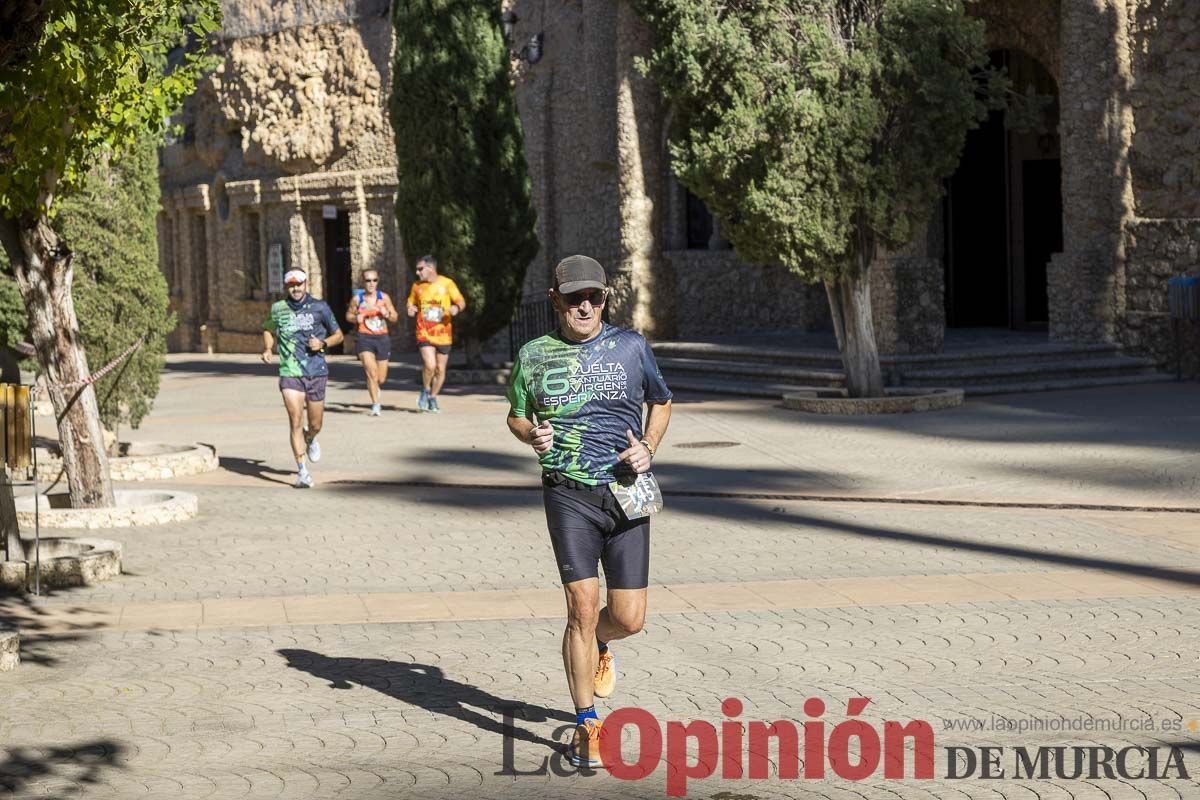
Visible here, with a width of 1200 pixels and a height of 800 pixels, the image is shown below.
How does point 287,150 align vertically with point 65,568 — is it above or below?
above

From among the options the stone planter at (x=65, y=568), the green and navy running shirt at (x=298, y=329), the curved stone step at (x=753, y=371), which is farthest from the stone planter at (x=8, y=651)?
the curved stone step at (x=753, y=371)

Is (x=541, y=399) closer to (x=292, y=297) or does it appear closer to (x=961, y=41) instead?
(x=292, y=297)

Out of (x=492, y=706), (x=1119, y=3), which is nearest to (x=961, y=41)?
(x=1119, y=3)

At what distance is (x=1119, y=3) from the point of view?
21.7 m

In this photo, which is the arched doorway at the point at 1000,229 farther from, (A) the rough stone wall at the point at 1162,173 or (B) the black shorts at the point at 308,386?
(B) the black shorts at the point at 308,386

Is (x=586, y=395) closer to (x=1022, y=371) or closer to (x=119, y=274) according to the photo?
(x=119, y=274)

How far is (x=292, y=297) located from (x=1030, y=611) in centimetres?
792

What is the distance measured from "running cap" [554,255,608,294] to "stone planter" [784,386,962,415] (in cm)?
1269

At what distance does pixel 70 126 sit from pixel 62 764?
242 inches

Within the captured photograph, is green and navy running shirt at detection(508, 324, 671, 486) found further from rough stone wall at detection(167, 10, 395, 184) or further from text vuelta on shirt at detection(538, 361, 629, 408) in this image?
rough stone wall at detection(167, 10, 395, 184)

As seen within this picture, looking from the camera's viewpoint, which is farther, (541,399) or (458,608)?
(458,608)

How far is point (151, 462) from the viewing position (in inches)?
613

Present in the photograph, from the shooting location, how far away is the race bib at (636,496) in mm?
6441

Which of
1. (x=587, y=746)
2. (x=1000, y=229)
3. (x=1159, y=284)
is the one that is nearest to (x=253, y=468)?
(x=587, y=746)
